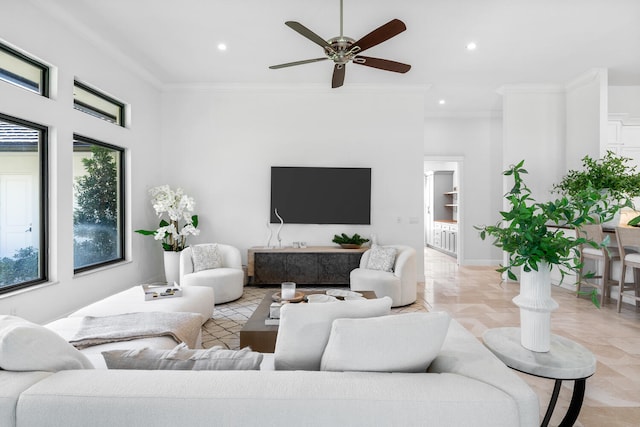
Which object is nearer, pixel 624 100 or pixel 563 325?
pixel 563 325

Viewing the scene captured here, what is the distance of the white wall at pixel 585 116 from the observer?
483 cm

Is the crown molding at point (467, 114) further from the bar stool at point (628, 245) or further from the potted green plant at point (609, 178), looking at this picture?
the bar stool at point (628, 245)

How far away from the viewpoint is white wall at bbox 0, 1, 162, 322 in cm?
310

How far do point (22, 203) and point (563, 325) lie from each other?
216 inches

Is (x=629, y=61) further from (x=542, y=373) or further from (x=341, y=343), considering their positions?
(x=341, y=343)

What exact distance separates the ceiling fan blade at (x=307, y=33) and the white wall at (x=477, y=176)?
4775 mm

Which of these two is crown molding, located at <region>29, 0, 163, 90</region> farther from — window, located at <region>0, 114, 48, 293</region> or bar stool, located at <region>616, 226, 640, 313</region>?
bar stool, located at <region>616, 226, 640, 313</region>

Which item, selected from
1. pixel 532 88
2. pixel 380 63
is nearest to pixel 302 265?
pixel 380 63

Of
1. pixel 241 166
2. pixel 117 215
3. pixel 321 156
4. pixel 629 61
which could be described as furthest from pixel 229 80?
pixel 629 61

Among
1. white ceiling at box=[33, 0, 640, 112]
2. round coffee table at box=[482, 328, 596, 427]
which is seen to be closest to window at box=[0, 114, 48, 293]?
white ceiling at box=[33, 0, 640, 112]

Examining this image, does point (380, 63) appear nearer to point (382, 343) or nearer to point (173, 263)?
point (382, 343)

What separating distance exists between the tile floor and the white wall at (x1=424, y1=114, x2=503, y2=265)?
982mm

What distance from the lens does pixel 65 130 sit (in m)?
3.60

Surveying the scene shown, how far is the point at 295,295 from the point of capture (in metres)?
3.00
